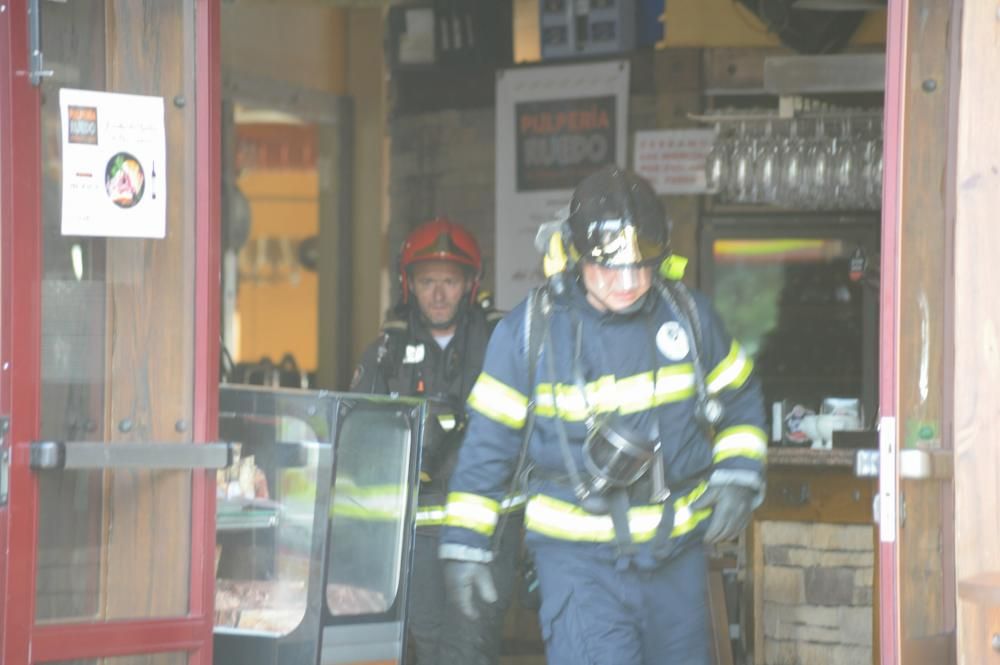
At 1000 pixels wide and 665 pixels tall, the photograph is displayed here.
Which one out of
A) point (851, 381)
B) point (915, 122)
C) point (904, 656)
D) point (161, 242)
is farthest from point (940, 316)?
point (851, 381)

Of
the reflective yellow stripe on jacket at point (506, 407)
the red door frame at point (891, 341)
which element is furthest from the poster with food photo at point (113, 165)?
the red door frame at point (891, 341)

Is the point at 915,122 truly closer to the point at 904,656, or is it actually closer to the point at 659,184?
the point at 904,656

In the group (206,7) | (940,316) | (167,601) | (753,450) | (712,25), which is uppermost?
(712,25)

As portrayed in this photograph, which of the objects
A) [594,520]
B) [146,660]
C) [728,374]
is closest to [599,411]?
[594,520]

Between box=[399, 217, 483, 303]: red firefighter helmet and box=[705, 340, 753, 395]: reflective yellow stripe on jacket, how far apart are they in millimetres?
2167

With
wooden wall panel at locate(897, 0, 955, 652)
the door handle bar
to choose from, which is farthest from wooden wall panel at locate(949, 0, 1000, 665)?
the door handle bar

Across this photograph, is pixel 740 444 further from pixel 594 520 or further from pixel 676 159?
pixel 676 159

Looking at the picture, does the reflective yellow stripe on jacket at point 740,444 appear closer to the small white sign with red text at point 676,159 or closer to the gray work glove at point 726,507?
the gray work glove at point 726,507

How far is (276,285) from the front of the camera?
16516 mm

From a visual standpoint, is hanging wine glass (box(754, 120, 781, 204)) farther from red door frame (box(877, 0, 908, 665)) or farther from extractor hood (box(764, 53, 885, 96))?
red door frame (box(877, 0, 908, 665))

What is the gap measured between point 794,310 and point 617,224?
196 inches

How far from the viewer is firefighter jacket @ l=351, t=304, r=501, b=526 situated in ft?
22.7

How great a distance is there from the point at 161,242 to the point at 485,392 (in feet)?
3.54

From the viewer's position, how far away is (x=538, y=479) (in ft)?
16.7
